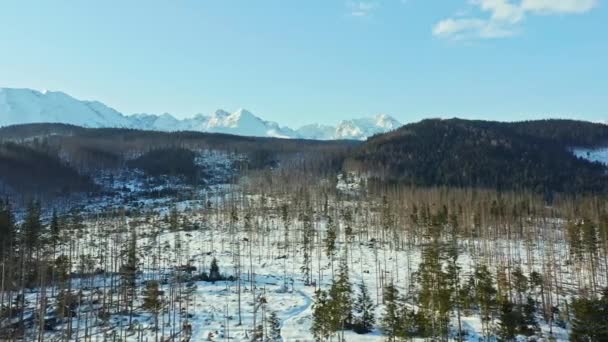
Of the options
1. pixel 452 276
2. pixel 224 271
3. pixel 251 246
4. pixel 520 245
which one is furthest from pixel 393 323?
pixel 520 245

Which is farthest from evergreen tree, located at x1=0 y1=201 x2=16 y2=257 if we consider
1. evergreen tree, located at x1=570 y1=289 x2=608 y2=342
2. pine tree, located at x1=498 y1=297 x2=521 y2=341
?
evergreen tree, located at x1=570 y1=289 x2=608 y2=342

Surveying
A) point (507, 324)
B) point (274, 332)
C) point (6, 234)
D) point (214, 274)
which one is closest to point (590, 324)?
point (507, 324)

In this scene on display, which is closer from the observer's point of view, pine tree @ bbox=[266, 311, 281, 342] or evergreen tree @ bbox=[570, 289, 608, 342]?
evergreen tree @ bbox=[570, 289, 608, 342]

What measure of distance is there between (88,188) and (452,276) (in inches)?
6805

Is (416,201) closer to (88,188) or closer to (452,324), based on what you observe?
(452,324)

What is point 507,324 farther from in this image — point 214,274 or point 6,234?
point 6,234

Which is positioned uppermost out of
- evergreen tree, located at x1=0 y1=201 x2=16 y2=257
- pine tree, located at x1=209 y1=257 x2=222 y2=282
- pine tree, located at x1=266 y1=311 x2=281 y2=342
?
evergreen tree, located at x1=0 y1=201 x2=16 y2=257

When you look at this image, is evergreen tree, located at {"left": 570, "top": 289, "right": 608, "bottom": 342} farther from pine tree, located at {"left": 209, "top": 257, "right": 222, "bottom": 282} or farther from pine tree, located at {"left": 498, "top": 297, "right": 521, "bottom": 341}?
pine tree, located at {"left": 209, "top": 257, "right": 222, "bottom": 282}

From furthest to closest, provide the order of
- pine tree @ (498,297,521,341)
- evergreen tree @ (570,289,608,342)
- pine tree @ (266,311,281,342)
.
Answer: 1. pine tree @ (266,311,281,342)
2. pine tree @ (498,297,521,341)
3. evergreen tree @ (570,289,608,342)

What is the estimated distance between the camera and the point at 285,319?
54531 mm

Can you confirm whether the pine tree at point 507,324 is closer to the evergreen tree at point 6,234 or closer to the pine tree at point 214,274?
the pine tree at point 214,274

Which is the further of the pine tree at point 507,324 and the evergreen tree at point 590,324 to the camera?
the pine tree at point 507,324

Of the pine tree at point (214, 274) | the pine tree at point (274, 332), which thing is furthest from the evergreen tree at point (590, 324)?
the pine tree at point (214, 274)

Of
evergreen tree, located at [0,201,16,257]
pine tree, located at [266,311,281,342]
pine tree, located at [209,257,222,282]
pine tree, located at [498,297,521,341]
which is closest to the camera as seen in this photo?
pine tree, located at [498,297,521,341]
